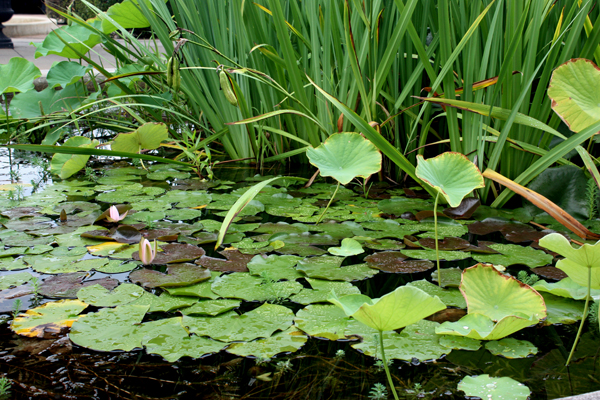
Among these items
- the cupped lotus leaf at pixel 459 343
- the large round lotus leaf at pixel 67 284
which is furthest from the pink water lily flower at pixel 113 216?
the cupped lotus leaf at pixel 459 343

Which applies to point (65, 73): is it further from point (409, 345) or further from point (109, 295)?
point (409, 345)

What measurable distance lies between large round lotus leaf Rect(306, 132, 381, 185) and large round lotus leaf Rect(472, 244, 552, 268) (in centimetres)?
34

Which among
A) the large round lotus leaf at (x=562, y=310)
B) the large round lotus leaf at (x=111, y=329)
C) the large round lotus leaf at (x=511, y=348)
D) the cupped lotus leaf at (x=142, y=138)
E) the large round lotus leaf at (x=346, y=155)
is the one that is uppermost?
the large round lotus leaf at (x=346, y=155)

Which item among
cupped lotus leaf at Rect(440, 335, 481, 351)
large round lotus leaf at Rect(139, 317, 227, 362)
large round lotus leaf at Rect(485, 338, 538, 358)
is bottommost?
large round lotus leaf at Rect(485, 338, 538, 358)

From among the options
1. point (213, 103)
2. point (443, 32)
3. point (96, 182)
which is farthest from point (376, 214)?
point (96, 182)

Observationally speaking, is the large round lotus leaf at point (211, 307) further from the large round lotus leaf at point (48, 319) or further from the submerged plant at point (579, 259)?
the submerged plant at point (579, 259)

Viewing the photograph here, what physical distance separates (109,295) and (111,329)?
0.42 ft

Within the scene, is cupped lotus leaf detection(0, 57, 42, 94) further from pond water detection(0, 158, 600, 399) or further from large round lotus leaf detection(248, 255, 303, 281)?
large round lotus leaf detection(248, 255, 303, 281)

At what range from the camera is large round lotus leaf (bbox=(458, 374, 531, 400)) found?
2.07 feet

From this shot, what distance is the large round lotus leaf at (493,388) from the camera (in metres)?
0.63

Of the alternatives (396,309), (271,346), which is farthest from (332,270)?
(396,309)

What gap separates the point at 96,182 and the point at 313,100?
86 cm

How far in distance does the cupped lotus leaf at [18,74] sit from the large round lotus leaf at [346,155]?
1540 millimetres

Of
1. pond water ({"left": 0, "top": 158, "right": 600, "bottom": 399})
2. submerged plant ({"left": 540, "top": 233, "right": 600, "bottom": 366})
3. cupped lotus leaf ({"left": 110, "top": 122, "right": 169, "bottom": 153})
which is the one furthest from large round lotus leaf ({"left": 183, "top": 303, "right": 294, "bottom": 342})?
cupped lotus leaf ({"left": 110, "top": 122, "right": 169, "bottom": 153})
